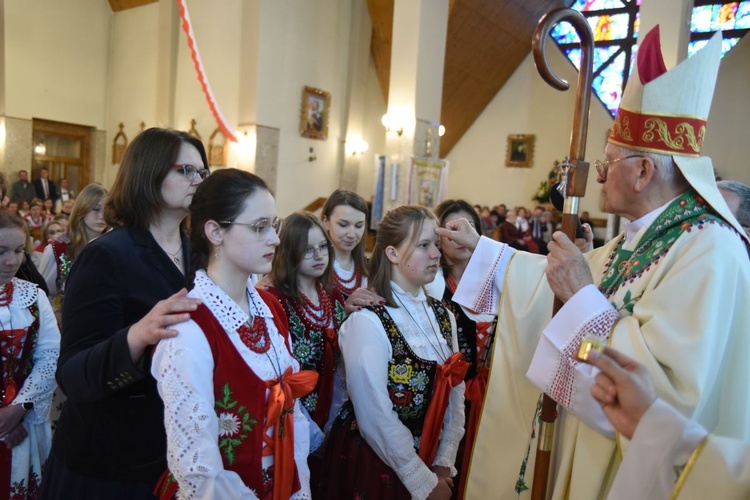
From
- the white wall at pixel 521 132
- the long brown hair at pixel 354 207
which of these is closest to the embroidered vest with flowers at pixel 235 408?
the long brown hair at pixel 354 207

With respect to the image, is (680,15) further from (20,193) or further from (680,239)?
(20,193)

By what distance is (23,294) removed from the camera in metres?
2.25

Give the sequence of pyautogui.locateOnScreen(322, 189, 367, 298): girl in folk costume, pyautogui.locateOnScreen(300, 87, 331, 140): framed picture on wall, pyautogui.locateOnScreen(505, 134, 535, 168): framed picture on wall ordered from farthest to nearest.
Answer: pyautogui.locateOnScreen(505, 134, 535, 168): framed picture on wall → pyautogui.locateOnScreen(300, 87, 331, 140): framed picture on wall → pyautogui.locateOnScreen(322, 189, 367, 298): girl in folk costume

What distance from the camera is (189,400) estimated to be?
130 centimetres

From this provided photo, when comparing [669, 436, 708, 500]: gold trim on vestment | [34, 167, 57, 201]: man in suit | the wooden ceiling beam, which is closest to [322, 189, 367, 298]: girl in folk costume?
[669, 436, 708, 500]: gold trim on vestment

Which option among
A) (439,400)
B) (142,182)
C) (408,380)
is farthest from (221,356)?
(439,400)

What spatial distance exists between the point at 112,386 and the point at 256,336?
0.37 metres

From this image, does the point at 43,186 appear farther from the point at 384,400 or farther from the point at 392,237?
the point at 384,400

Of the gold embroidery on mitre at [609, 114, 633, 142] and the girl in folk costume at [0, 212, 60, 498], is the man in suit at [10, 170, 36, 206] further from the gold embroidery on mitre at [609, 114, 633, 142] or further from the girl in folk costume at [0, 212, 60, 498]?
the gold embroidery on mitre at [609, 114, 633, 142]

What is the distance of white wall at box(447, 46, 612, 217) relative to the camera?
12773 millimetres

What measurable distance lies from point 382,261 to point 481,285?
1.50ft

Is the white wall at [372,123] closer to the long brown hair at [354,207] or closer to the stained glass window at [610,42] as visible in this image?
the stained glass window at [610,42]

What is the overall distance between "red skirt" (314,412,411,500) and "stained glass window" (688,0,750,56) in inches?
463

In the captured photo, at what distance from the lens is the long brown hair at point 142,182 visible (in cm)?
159
